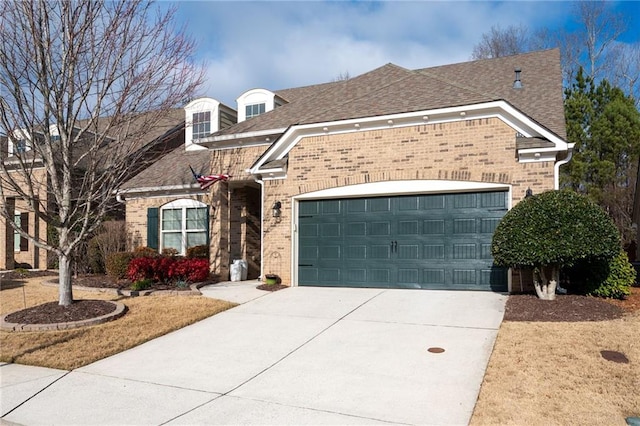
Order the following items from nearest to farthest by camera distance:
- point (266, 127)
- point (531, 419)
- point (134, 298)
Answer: point (531, 419) → point (134, 298) → point (266, 127)

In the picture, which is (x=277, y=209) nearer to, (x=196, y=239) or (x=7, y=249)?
(x=196, y=239)

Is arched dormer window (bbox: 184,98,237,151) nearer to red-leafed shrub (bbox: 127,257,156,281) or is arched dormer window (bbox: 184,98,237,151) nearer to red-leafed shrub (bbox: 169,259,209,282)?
red-leafed shrub (bbox: 169,259,209,282)

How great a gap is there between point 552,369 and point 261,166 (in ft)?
31.1

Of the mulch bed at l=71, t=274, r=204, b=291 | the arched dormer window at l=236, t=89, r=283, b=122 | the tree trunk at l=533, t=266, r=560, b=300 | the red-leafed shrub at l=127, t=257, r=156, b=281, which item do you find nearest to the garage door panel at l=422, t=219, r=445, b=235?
the tree trunk at l=533, t=266, r=560, b=300

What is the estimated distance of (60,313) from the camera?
9.20 meters

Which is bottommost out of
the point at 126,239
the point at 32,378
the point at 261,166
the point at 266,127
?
the point at 32,378

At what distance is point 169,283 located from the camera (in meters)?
13.1

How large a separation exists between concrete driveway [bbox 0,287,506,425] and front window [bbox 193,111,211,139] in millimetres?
10716

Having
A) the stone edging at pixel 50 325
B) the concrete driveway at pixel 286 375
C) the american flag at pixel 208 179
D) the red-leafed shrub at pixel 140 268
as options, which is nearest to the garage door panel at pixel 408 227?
the concrete driveway at pixel 286 375

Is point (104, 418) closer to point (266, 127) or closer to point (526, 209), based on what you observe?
point (526, 209)

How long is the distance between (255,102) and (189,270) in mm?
7129

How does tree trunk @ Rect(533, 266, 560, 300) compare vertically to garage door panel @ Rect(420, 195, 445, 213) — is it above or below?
below

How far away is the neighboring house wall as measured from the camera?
10.6 m

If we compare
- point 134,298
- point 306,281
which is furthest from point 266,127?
point 134,298
